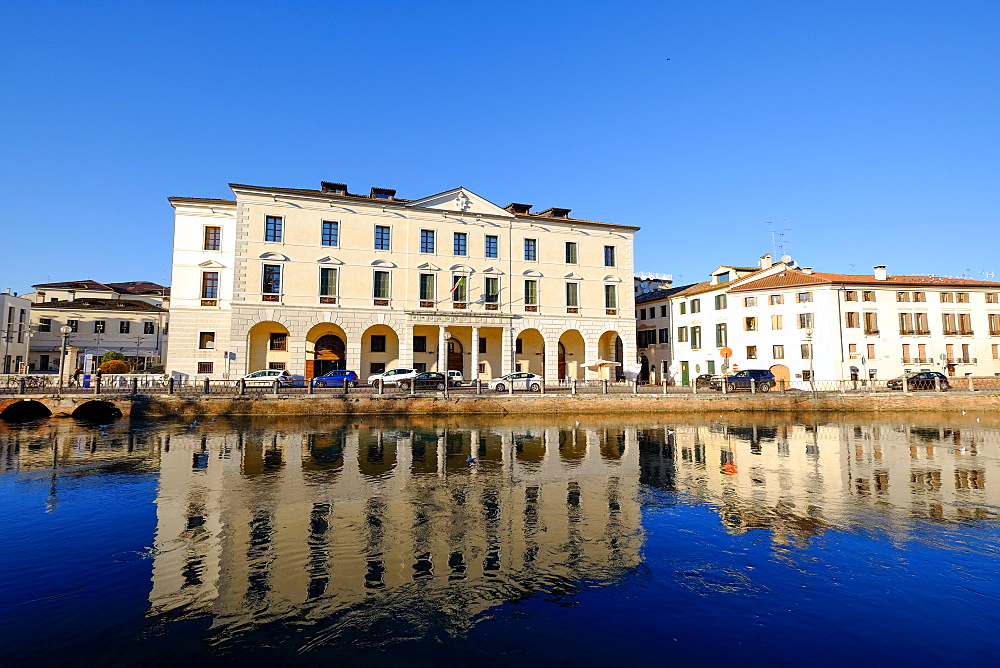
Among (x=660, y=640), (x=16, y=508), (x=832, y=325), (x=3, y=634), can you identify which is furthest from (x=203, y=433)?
(x=832, y=325)

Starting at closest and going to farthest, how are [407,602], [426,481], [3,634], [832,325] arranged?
[3,634], [407,602], [426,481], [832,325]

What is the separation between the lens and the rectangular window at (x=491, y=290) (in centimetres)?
4303

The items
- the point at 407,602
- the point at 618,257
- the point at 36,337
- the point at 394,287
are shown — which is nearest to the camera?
the point at 407,602

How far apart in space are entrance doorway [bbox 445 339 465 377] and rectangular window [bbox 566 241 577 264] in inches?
476

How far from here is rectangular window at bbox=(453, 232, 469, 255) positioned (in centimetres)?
4256

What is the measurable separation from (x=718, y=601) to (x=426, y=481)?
357 inches

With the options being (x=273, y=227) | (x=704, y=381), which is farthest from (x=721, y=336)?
(x=273, y=227)

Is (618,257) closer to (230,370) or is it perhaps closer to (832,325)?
(832,325)

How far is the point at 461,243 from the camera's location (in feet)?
140

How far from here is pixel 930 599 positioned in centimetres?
732

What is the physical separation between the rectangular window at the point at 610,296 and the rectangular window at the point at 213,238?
3156 cm

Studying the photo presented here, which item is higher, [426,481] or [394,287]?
[394,287]

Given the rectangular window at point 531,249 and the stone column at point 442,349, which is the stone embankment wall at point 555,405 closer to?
the stone column at point 442,349

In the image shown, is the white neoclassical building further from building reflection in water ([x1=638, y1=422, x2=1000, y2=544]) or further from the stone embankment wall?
building reflection in water ([x1=638, y1=422, x2=1000, y2=544])
